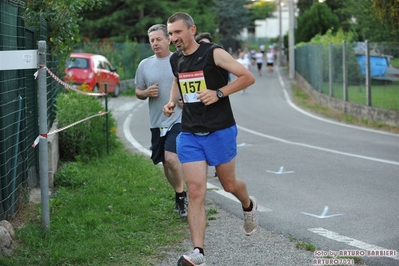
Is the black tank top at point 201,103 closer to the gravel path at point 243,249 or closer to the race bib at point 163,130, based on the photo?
the gravel path at point 243,249

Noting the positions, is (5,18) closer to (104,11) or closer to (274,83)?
(274,83)

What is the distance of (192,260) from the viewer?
18.6 feet

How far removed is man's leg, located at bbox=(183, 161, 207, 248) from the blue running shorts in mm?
60

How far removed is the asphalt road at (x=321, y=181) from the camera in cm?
726

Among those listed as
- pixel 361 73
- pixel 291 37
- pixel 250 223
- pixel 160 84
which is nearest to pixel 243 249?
pixel 250 223

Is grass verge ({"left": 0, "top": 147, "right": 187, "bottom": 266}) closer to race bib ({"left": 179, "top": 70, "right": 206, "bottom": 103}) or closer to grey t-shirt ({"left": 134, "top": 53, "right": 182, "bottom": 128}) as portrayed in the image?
grey t-shirt ({"left": 134, "top": 53, "right": 182, "bottom": 128})

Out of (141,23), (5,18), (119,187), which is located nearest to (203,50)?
(5,18)

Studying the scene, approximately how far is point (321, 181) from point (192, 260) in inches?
197

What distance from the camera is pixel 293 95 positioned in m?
32.5

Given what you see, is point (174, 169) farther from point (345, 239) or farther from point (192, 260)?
point (192, 260)

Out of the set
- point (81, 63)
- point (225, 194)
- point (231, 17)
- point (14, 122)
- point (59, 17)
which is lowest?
point (225, 194)

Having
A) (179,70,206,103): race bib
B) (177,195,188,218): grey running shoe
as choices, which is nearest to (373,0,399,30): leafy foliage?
(177,195,188,218): grey running shoe

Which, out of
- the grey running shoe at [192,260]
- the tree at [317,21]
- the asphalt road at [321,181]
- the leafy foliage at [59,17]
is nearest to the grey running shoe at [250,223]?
the asphalt road at [321,181]

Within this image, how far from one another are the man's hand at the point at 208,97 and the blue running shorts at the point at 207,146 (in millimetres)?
291
